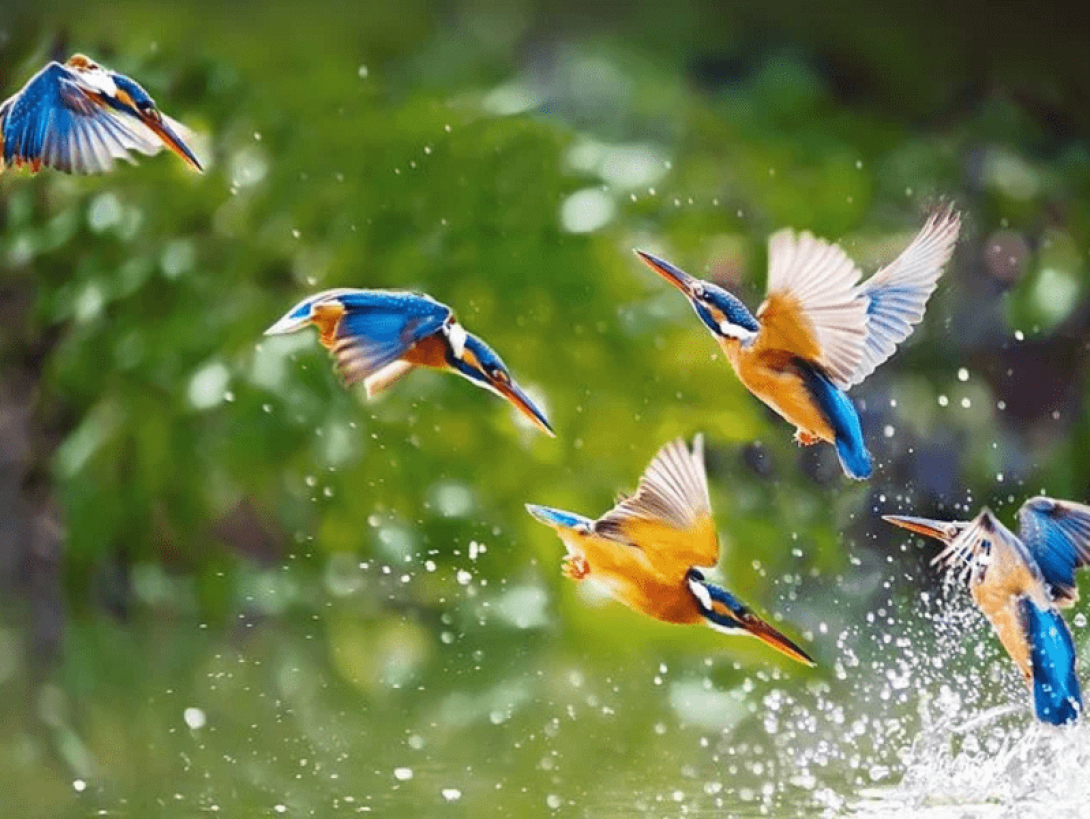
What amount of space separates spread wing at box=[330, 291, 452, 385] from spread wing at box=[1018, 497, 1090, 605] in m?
0.31

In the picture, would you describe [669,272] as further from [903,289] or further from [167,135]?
[167,135]

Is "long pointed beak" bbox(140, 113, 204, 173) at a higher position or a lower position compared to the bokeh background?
higher

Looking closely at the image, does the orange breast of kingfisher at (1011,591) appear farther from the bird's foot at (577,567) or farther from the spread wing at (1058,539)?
the bird's foot at (577,567)

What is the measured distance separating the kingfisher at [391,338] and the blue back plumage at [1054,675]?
0.26 m

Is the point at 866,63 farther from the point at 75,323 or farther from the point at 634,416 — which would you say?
the point at 75,323

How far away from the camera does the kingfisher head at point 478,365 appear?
2.87ft

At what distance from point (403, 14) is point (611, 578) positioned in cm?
76

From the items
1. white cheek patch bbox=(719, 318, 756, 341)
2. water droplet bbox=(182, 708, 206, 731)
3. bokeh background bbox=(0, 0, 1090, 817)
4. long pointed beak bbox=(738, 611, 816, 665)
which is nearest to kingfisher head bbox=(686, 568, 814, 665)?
long pointed beak bbox=(738, 611, 816, 665)

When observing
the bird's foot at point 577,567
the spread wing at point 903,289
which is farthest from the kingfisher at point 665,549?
the spread wing at point 903,289

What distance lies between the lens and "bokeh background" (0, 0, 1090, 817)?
1.29m

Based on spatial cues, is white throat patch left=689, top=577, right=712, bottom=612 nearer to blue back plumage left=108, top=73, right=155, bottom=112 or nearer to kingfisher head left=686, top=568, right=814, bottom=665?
kingfisher head left=686, top=568, right=814, bottom=665

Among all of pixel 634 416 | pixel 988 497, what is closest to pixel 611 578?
pixel 634 416

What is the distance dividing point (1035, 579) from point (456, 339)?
300mm

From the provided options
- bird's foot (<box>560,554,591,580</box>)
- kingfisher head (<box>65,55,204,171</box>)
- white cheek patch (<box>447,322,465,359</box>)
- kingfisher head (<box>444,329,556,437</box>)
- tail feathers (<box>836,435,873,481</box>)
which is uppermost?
kingfisher head (<box>65,55,204,171</box>)
